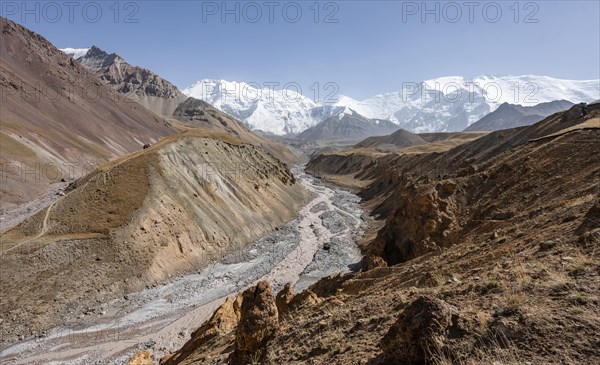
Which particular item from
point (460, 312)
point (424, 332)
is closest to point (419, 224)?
point (460, 312)

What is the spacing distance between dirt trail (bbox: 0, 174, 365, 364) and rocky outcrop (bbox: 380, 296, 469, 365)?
22088mm

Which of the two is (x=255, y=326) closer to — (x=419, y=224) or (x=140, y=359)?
(x=140, y=359)

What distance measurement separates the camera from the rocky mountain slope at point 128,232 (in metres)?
29.0

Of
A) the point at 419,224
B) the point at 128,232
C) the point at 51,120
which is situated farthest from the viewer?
the point at 51,120

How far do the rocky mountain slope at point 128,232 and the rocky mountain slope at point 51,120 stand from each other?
2202cm

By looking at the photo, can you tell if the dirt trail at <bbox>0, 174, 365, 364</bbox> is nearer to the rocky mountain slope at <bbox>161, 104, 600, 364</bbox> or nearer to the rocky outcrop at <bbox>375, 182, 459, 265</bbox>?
the rocky outcrop at <bbox>375, 182, 459, 265</bbox>

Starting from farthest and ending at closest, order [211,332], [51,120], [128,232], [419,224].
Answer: [51,120], [128,232], [419,224], [211,332]

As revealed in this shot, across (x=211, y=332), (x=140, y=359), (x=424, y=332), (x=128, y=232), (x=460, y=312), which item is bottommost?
(x=140, y=359)

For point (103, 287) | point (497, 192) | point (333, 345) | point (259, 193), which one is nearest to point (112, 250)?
point (103, 287)

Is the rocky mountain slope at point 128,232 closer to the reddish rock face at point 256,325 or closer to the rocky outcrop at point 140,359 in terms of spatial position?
the rocky outcrop at point 140,359

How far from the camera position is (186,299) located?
3173cm

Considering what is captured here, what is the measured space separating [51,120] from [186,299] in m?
86.4

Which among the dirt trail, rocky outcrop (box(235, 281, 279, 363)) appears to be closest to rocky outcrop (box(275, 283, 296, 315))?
rocky outcrop (box(235, 281, 279, 363))

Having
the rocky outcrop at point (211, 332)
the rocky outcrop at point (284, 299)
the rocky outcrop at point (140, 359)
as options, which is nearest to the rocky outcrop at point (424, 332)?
the rocky outcrop at point (211, 332)
